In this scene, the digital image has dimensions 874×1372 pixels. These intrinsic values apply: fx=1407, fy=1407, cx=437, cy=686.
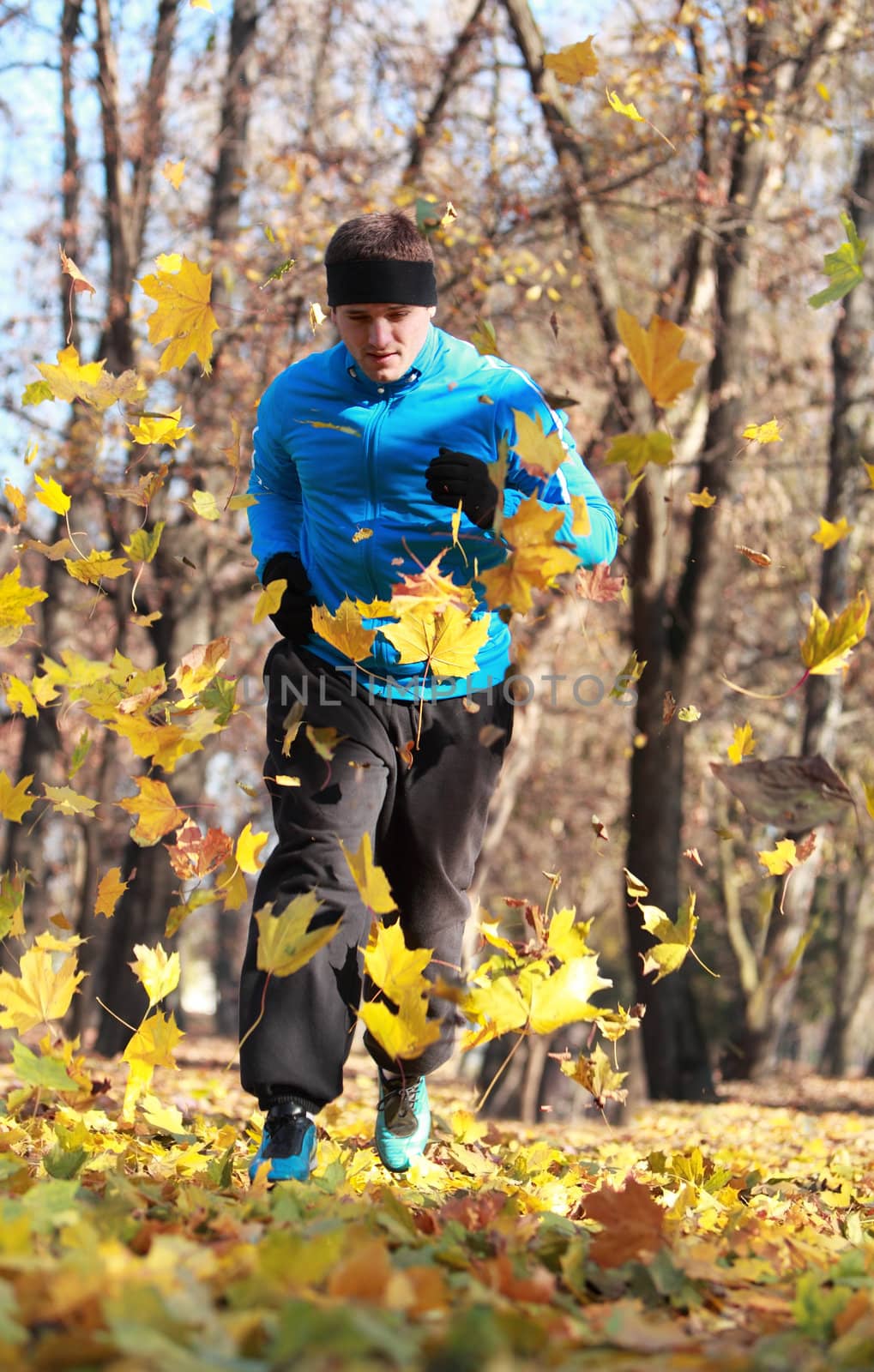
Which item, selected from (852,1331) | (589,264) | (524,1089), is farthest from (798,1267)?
(524,1089)

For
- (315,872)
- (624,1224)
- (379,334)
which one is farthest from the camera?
(379,334)

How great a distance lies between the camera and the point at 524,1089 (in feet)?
45.0

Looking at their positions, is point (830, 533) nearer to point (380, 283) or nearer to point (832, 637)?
point (832, 637)

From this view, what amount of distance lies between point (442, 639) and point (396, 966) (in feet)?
2.14

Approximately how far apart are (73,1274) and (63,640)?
1003 centimetres

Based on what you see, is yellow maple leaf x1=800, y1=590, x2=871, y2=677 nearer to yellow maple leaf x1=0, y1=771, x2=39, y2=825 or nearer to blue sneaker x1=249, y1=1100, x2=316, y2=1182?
blue sneaker x1=249, y1=1100, x2=316, y2=1182

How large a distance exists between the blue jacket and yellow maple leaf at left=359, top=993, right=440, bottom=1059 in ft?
2.25

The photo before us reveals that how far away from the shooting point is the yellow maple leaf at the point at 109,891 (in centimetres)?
314

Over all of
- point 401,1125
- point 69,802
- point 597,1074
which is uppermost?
point 69,802

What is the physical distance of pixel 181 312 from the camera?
2926 millimetres

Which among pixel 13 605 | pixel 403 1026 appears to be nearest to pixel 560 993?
pixel 403 1026

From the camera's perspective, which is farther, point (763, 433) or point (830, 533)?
point (763, 433)

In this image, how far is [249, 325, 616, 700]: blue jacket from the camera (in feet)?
9.62

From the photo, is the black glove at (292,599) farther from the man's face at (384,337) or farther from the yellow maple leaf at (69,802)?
the yellow maple leaf at (69,802)
